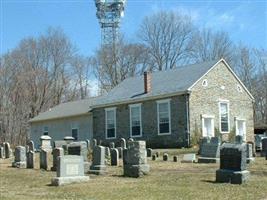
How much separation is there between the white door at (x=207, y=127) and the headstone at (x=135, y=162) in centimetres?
1905

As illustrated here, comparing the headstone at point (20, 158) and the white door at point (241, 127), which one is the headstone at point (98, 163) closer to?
the headstone at point (20, 158)

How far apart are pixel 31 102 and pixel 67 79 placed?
19.2 feet

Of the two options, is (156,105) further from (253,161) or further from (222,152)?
(222,152)

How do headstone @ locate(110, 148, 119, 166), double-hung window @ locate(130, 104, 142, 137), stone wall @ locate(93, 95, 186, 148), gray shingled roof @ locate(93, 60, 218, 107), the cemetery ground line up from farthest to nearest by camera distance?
1. double-hung window @ locate(130, 104, 142, 137)
2. gray shingled roof @ locate(93, 60, 218, 107)
3. stone wall @ locate(93, 95, 186, 148)
4. headstone @ locate(110, 148, 119, 166)
5. the cemetery ground

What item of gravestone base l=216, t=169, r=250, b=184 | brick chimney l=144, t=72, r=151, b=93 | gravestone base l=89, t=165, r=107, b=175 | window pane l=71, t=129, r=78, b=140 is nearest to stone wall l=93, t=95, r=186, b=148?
brick chimney l=144, t=72, r=151, b=93

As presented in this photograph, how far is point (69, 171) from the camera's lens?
56.9 feet

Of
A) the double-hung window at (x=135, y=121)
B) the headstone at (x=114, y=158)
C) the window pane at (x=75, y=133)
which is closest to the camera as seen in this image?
the headstone at (x=114, y=158)

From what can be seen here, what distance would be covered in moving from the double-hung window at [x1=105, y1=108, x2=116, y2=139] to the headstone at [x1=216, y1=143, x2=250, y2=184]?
25.8m

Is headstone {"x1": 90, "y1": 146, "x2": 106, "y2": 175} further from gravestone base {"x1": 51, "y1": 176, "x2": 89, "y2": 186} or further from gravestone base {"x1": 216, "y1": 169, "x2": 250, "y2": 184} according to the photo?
gravestone base {"x1": 216, "y1": 169, "x2": 250, "y2": 184}

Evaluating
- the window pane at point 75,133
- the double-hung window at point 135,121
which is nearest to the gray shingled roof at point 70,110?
the window pane at point 75,133

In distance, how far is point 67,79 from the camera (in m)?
69.2

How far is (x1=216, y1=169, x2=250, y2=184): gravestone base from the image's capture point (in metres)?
16.1

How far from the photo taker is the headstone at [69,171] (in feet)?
55.5

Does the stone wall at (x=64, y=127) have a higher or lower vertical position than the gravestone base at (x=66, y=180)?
higher
